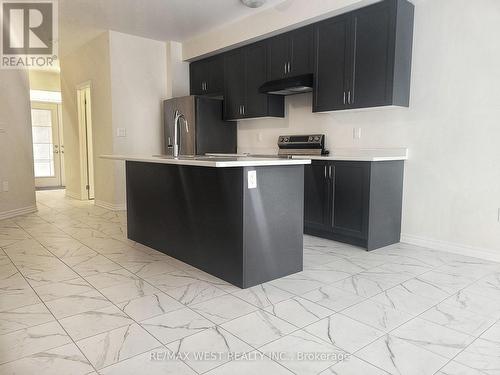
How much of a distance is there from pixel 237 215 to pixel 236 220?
4 centimetres

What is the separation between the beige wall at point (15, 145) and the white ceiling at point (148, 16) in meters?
1.01

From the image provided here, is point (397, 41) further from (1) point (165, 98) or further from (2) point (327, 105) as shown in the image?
(1) point (165, 98)

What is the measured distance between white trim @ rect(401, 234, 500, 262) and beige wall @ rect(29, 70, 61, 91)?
798cm

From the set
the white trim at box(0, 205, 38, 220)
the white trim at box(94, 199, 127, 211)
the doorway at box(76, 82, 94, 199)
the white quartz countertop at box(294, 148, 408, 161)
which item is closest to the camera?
the white quartz countertop at box(294, 148, 408, 161)

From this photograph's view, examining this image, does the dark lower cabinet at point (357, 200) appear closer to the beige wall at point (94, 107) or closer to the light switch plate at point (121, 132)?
the light switch plate at point (121, 132)

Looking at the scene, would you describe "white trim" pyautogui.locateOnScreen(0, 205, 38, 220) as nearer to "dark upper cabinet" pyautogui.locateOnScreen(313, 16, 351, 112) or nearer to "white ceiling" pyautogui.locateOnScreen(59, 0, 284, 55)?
"white ceiling" pyautogui.locateOnScreen(59, 0, 284, 55)

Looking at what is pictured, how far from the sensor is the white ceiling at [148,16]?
4.43 meters

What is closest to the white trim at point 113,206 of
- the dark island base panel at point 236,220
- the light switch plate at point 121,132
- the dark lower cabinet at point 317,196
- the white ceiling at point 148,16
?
the light switch plate at point 121,132

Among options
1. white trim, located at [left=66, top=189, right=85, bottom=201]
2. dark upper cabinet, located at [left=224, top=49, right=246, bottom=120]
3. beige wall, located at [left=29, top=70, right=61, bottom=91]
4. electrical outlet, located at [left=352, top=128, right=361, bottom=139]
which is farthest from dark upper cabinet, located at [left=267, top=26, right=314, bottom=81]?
beige wall, located at [left=29, top=70, right=61, bottom=91]

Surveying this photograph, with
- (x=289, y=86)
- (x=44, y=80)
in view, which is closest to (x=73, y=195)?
(x=44, y=80)

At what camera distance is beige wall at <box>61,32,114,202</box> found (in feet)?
18.4

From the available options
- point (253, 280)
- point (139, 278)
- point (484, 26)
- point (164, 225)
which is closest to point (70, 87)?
point (164, 225)

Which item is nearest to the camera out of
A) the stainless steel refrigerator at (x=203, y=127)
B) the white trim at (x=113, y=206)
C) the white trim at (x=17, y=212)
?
the white trim at (x=17, y=212)

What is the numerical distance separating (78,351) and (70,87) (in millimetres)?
6095
